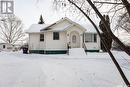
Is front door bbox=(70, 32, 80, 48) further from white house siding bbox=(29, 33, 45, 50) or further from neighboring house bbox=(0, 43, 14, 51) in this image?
neighboring house bbox=(0, 43, 14, 51)

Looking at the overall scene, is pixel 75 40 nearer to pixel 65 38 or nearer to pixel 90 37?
pixel 65 38

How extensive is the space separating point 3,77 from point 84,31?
26.2 m

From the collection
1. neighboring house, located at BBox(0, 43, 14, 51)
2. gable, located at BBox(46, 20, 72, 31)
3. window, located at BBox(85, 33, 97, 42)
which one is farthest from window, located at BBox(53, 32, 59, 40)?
neighboring house, located at BBox(0, 43, 14, 51)

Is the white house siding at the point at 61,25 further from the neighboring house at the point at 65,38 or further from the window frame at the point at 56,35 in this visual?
the window frame at the point at 56,35

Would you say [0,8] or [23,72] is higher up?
[0,8]

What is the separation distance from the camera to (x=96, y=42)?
40906 millimetres

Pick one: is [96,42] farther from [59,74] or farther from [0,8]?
[59,74]

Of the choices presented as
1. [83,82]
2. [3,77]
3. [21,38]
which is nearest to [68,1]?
[83,82]

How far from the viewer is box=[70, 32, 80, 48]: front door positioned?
39094 mm

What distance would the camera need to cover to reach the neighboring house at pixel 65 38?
127ft

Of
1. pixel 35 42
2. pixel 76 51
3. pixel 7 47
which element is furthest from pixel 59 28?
pixel 7 47

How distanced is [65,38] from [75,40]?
1.45m

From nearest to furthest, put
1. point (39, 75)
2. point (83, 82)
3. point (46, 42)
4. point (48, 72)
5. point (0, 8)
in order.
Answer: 1. point (83, 82)
2. point (39, 75)
3. point (48, 72)
4. point (0, 8)
5. point (46, 42)

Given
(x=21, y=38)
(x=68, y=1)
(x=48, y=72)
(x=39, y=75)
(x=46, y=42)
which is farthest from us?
(x=21, y=38)
